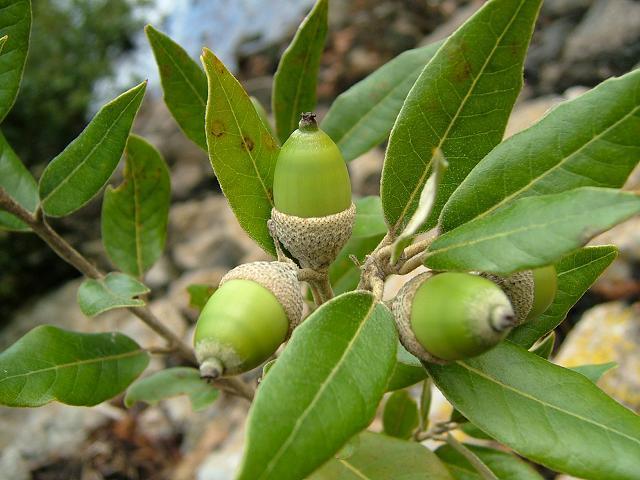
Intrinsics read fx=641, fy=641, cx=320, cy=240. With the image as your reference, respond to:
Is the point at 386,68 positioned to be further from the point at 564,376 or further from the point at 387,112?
the point at 564,376

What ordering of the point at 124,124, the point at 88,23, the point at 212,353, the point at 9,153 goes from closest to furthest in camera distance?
the point at 212,353
the point at 124,124
the point at 9,153
the point at 88,23

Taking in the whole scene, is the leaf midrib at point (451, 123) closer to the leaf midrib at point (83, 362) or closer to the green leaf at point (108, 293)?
the green leaf at point (108, 293)

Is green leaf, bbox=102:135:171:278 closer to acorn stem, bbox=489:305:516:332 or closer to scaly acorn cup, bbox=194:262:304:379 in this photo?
scaly acorn cup, bbox=194:262:304:379

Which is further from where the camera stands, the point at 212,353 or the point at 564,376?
the point at 564,376

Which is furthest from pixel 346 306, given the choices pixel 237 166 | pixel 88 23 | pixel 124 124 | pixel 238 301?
pixel 88 23

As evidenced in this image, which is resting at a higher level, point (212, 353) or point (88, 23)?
point (88, 23)

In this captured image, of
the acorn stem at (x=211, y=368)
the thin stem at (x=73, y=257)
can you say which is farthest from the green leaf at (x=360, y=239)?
the acorn stem at (x=211, y=368)
